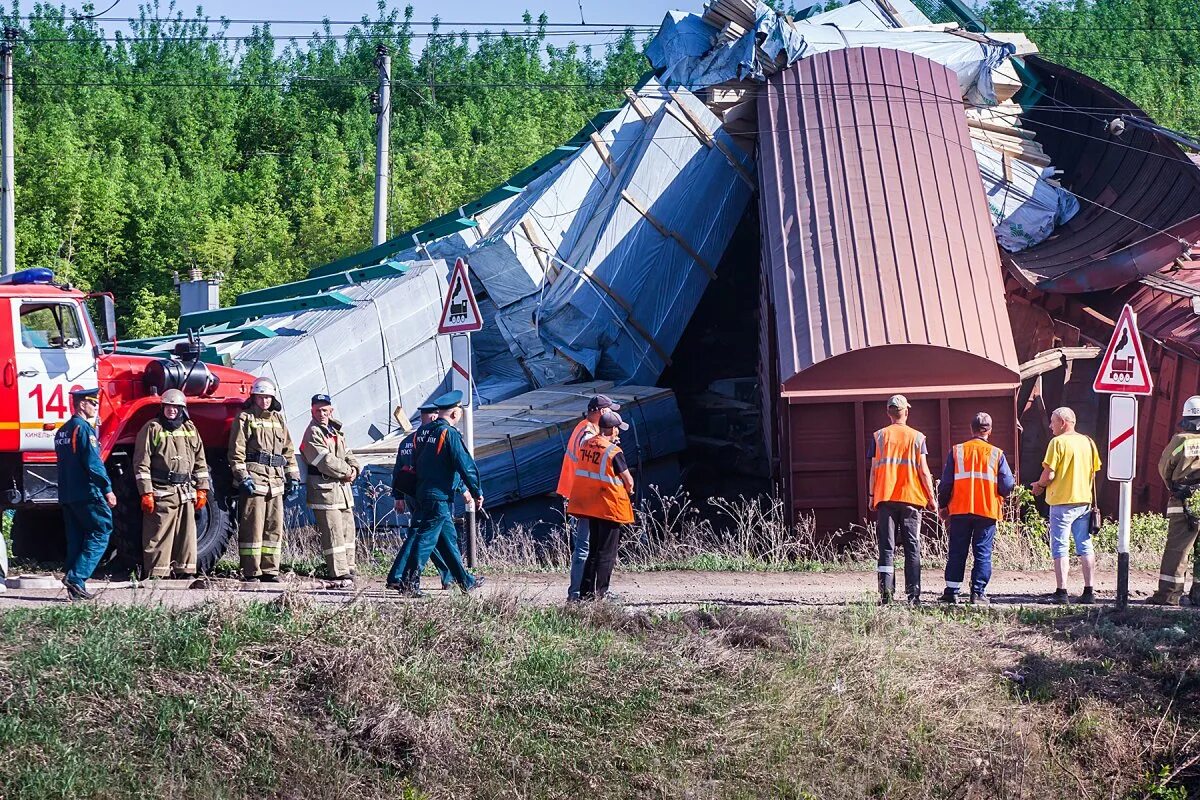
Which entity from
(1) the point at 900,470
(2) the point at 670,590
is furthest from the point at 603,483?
(1) the point at 900,470

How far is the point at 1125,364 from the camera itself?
9094 millimetres

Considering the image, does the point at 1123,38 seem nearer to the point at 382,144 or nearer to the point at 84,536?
the point at 382,144

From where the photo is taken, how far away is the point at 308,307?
619 inches

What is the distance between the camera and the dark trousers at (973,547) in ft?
30.6

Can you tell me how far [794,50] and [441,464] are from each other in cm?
1079

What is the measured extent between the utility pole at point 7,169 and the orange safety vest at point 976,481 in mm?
15735

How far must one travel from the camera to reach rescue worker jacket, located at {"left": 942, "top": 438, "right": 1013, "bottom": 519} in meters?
9.21

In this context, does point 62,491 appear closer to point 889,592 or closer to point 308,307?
point 889,592

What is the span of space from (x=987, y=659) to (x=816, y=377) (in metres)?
4.98

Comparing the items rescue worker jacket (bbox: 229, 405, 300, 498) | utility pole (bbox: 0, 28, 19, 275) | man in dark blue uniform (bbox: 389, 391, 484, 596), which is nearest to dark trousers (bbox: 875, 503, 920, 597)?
man in dark blue uniform (bbox: 389, 391, 484, 596)

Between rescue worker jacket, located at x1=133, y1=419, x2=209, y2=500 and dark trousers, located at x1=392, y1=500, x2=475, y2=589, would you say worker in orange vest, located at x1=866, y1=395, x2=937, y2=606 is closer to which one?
dark trousers, located at x1=392, y1=500, x2=475, y2=589

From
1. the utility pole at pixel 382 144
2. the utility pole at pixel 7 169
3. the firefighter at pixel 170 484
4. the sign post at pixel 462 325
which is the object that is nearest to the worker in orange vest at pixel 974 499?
the sign post at pixel 462 325

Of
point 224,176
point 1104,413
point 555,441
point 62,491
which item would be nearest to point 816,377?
point 555,441

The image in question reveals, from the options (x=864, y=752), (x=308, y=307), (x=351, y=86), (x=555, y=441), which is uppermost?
(x=351, y=86)
